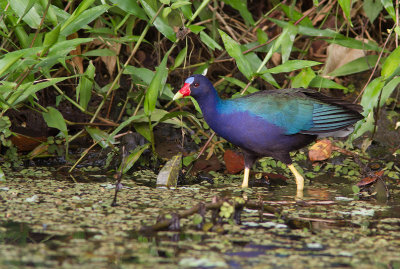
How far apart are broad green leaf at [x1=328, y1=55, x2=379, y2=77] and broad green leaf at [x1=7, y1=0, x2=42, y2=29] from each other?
2.25 m

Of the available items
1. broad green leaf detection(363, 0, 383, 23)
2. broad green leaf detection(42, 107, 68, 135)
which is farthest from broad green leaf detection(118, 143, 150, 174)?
broad green leaf detection(363, 0, 383, 23)

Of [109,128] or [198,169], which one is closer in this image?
[198,169]

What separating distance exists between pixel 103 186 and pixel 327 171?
1.77 metres

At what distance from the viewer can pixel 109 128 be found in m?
5.02

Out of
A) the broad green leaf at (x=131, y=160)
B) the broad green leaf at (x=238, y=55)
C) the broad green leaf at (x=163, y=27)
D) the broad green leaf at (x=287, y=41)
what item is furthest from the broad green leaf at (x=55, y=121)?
the broad green leaf at (x=287, y=41)

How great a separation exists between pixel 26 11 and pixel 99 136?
50.6 inches

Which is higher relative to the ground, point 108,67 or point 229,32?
point 229,32

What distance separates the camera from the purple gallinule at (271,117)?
13.8ft

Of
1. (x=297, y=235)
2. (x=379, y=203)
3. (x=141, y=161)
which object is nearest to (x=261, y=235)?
(x=297, y=235)

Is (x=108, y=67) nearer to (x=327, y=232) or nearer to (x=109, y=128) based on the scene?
(x=109, y=128)

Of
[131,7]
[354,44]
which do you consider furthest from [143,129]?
[354,44]

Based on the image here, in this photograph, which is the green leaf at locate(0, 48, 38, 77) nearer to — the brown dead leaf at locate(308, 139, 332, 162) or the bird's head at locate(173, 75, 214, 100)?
the bird's head at locate(173, 75, 214, 100)

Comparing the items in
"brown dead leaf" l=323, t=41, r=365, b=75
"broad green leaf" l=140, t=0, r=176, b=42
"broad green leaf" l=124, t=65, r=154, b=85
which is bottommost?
"broad green leaf" l=124, t=65, r=154, b=85

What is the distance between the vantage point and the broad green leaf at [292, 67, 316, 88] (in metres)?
4.63
